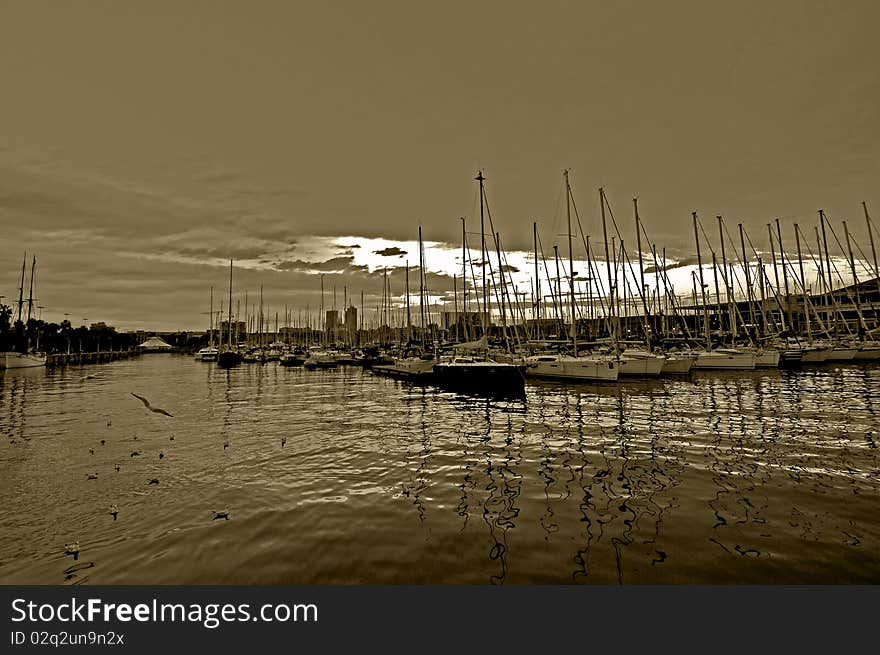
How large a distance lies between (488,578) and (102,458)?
16079mm

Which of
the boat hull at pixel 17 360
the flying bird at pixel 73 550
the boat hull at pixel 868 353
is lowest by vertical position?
the flying bird at pixel 73 550

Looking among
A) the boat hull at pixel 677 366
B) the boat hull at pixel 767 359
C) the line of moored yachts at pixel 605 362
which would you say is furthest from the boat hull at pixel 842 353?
the boat hull at pixel 677 366

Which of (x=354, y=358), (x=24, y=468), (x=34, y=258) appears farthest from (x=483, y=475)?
(x=34, y=258)

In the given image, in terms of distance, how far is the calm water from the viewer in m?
7.63

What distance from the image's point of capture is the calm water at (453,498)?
25.0 feet

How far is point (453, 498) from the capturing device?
→ 11.3 metres

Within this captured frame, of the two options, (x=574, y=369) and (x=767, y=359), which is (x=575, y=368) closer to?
(x=574, y=369)

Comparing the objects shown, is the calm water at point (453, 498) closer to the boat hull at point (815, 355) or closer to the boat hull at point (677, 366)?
the boat hull at point (677, 366)

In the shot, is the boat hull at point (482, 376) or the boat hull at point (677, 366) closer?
the boat hull at point (482, 376)

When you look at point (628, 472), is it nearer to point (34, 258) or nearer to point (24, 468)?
point (24, 468)

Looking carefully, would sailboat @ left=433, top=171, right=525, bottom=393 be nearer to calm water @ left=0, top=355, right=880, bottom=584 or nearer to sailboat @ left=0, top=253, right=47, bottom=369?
calm water @ left=0, top=355, right=880, bottom=584

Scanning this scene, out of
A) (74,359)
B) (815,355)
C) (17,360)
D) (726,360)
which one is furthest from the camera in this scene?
(74,359)

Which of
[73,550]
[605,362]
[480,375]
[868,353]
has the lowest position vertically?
[73,550]

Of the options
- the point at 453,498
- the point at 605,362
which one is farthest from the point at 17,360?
the point at 453,498
